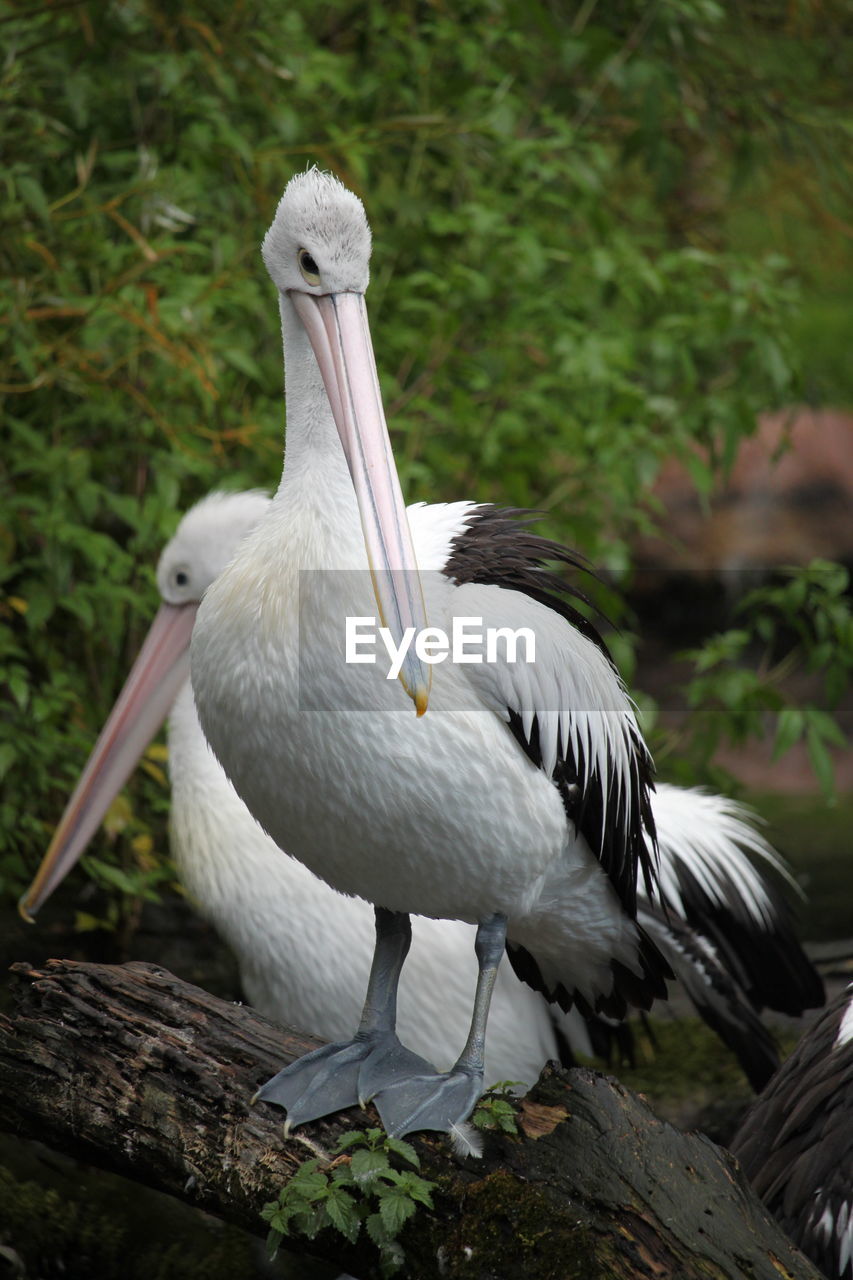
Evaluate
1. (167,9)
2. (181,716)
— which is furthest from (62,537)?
(167,9)

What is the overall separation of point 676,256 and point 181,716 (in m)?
1.88

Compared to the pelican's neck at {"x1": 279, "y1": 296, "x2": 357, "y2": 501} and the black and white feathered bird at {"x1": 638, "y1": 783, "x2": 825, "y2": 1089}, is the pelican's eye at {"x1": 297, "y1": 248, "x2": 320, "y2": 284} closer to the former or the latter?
the pelican's neck at {"x1": 279, "y1": 296, "x2": 357, "y2": 501}

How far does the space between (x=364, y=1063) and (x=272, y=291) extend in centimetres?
243

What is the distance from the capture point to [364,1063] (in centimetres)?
192

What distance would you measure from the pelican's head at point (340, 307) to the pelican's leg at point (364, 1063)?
673 mm

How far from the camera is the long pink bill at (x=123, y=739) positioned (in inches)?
113

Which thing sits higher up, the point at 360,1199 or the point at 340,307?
the point at 340,307

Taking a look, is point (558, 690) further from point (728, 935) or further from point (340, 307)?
point (728, 935)

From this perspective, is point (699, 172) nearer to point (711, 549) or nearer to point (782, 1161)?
point (711, 549)

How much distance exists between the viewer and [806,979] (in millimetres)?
2932

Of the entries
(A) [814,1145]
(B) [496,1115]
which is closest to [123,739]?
(B) [496,1115]

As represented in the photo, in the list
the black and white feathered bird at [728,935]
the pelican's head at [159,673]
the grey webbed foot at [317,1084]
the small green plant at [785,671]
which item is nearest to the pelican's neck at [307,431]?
the grey webbed foot at [317,1084]

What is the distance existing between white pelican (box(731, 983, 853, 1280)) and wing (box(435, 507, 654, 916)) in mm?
367
